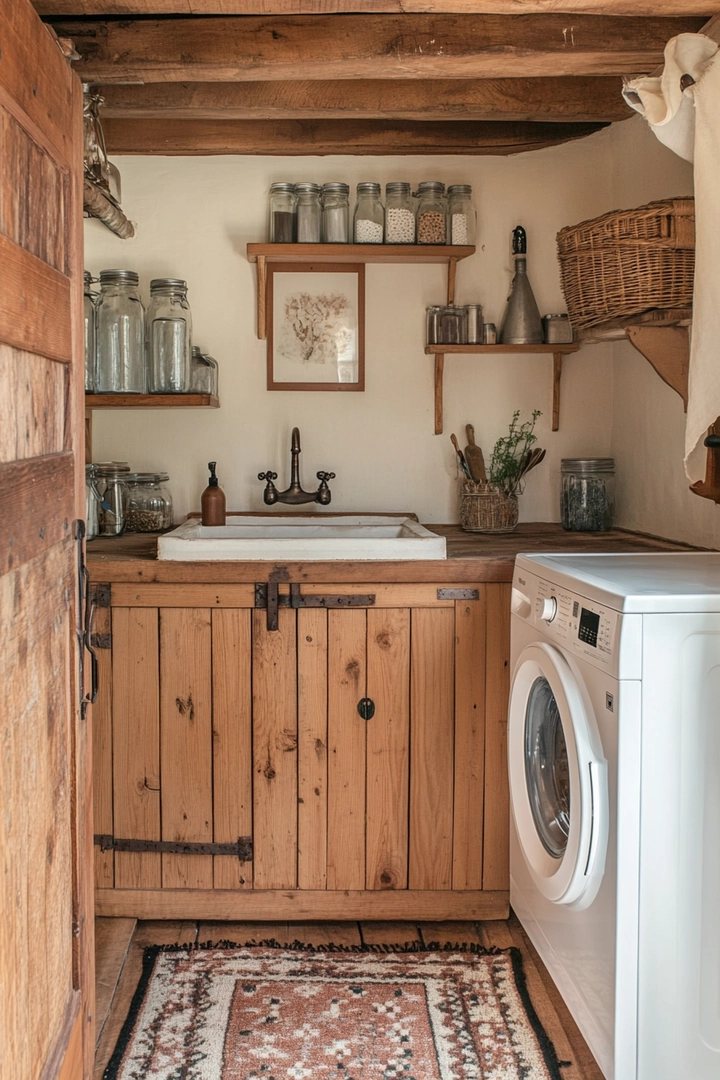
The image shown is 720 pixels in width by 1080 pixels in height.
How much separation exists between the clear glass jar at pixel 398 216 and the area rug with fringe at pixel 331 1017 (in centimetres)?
204

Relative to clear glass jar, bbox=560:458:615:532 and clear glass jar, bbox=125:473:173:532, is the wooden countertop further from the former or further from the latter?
clear glass jar, bbox=560:458:615:532

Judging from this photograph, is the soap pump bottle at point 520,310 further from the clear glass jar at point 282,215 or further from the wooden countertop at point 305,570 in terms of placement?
the wooden countertop at point 305,570

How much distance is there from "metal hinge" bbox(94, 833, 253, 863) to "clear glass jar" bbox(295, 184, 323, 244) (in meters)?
1.77

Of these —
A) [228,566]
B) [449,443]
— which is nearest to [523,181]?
[449,443]

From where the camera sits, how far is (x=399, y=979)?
7.59 feet

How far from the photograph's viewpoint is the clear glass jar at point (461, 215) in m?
3.05

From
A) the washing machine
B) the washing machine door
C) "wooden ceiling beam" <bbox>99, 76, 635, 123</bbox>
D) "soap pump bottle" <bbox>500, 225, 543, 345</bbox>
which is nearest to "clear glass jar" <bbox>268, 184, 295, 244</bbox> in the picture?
"wooden ceiling beam" <bbox>99, 76, 635, 123</bbox>

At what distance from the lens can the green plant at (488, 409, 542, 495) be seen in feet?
9.98

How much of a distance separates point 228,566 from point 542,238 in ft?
5.24

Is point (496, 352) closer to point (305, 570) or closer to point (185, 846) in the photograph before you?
point (305, 570)

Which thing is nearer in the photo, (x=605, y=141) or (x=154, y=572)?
(x=154, y=572)

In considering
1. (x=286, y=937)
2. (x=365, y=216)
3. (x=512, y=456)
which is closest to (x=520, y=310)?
(x=512, y=456)

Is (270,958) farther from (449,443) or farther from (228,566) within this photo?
(449,443)

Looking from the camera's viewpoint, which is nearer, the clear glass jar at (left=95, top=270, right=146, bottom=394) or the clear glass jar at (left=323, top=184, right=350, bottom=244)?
the clear glass jar at (left=95, top=270, right=146, bottom=394)
